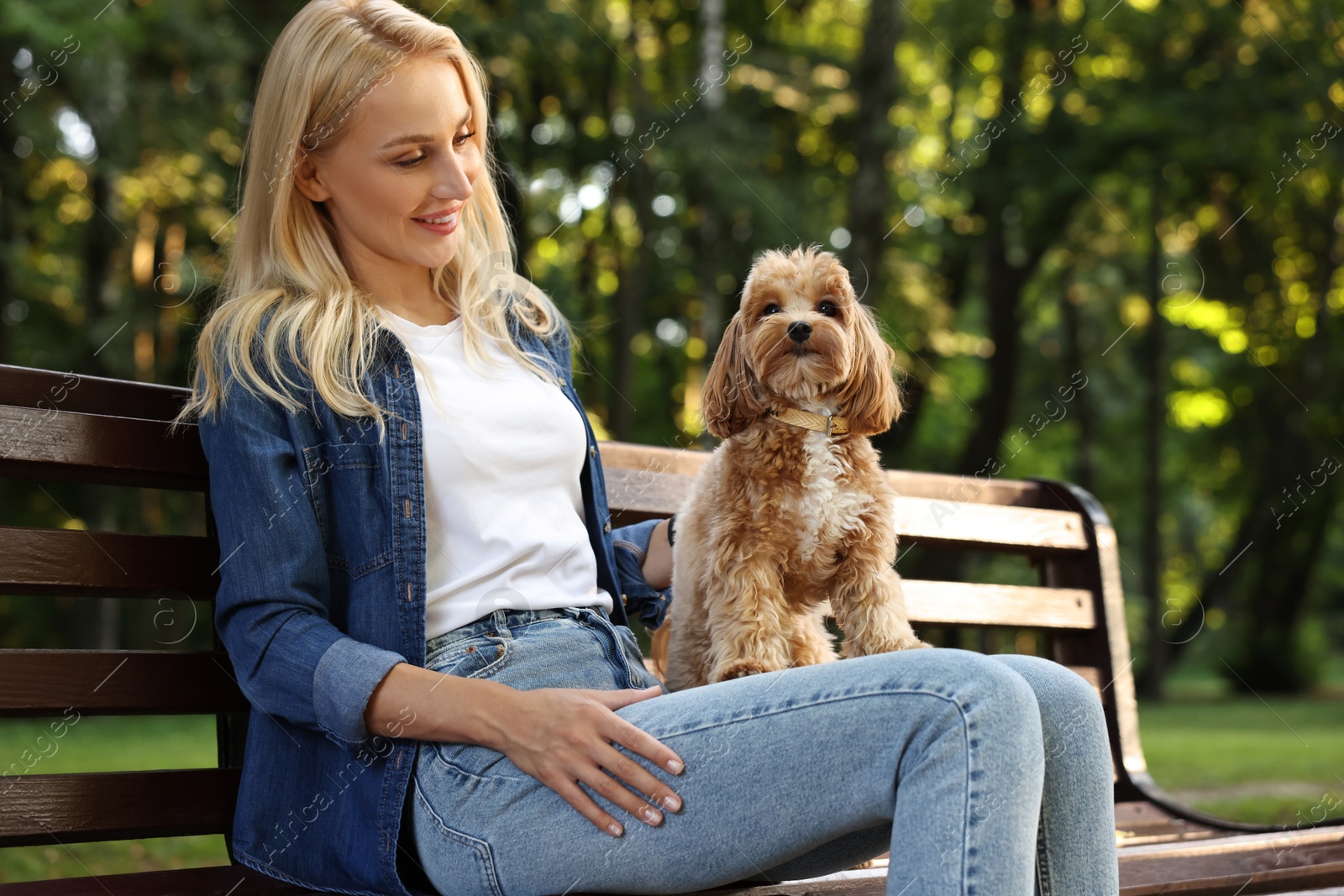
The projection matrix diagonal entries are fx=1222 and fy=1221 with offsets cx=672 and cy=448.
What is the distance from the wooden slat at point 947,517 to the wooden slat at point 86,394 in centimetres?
116

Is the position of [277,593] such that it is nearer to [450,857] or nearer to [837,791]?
[450,857]

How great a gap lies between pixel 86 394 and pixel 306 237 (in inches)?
24.2

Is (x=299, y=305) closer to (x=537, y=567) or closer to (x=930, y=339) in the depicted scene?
(x=537, y=567)

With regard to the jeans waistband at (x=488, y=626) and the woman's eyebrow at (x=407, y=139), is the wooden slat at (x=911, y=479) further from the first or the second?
the woman's eyebrow at (x=407, y=139)

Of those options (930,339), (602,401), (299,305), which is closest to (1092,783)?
(299,305)

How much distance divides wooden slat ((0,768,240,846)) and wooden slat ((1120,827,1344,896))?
201cm

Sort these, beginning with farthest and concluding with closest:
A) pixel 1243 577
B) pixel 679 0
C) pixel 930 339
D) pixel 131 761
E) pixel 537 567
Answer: pixel 1243 577 < pixel 930 339 < pixel 679 0 < pixel 131 761 < pixel 537 567

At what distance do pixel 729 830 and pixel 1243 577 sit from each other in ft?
79.5

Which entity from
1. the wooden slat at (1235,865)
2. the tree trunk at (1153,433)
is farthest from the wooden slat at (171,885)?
the tree trunk at (1153,433)

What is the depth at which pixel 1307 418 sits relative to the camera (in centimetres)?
1866

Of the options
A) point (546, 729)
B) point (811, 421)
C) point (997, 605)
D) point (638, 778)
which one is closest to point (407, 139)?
→ point (811, 421)

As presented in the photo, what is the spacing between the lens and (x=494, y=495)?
8.11 ft

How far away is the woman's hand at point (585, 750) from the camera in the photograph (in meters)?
1.96

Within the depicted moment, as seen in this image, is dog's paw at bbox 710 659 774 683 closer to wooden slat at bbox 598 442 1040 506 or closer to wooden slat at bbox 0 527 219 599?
wooden slat at bbox 598 442 1040 506
